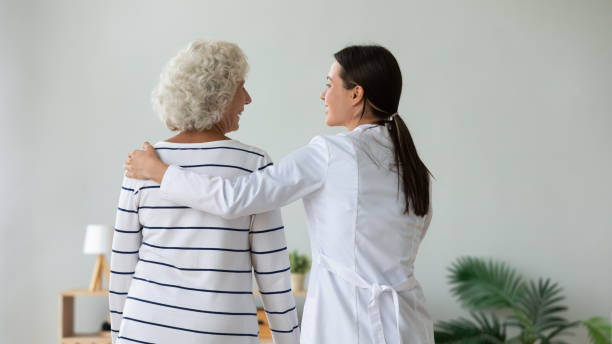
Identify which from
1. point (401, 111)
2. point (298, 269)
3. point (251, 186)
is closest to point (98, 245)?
point (298, 269)

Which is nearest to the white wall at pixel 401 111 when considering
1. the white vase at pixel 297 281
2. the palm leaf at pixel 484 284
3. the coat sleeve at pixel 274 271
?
the palm leaf at pixel 484 284

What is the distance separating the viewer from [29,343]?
465 centimetres

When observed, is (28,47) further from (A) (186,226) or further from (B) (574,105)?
(B) (574,105)

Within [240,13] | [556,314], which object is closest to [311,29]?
[240,13]

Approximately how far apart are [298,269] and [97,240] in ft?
4.50

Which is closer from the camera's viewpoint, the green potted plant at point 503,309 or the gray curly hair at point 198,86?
the gray curly hair at point 198,86

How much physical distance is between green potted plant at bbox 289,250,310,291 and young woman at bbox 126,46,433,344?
2765 mm

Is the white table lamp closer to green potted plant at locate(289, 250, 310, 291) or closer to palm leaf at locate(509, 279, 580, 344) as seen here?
green potted plant at locate(289, 250, 310, 291)

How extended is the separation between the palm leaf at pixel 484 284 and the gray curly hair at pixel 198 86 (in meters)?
3.28

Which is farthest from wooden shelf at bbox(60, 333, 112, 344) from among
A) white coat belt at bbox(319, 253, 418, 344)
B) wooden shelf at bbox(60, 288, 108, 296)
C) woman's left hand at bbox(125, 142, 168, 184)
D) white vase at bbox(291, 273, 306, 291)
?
white coat belt at bbox(319, 253, 418, 344)

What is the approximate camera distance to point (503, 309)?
15.4ft

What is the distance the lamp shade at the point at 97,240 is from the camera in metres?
4.34

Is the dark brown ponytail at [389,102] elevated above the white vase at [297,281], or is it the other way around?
the dark brown ponytail at [389,102]

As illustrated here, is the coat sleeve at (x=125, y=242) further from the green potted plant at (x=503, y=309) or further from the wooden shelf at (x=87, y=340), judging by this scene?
the green potted plant at (x=503, y=309)
